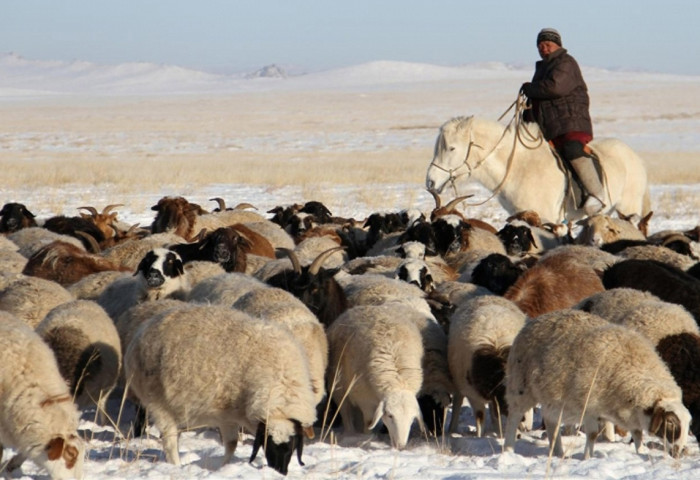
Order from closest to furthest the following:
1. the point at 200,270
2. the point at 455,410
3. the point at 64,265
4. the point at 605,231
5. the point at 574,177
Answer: the point at 455,410 < the point at 200,270 < the point at 64,265 < the point at 605,231 < the point at 574,177

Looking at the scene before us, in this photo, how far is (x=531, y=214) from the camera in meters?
12.4

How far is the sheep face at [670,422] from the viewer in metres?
5.43

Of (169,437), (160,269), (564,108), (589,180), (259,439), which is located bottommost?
(169,437)

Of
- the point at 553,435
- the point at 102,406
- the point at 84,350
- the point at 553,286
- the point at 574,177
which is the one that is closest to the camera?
the point at 553,435

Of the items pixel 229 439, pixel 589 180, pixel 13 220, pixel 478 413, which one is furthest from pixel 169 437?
pixel 13 220

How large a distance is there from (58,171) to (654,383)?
2423 cm

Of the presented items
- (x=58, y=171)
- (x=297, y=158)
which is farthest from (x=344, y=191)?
(x=297, y=158)

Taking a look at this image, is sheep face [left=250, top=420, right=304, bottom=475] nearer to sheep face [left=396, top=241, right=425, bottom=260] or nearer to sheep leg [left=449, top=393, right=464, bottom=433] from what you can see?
sheep leg [left=449, top=393, right=464, bottom=433]

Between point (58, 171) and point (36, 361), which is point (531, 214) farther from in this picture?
point (58, 171)

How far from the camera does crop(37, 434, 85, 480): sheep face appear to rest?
4945 mm

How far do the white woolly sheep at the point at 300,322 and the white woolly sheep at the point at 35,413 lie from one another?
154 centimetres

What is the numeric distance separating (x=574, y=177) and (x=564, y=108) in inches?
36.7

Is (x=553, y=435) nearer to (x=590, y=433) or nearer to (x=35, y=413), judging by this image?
(x=590, y=433)

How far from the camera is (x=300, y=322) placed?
6695 millimetres
